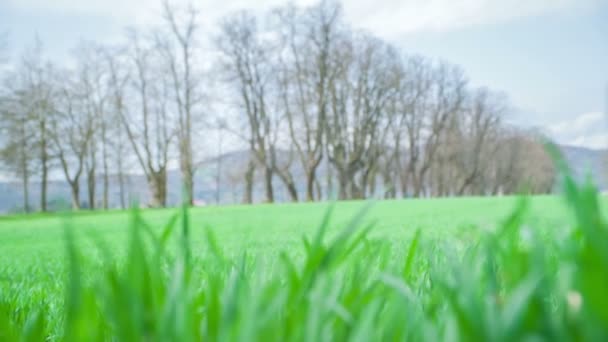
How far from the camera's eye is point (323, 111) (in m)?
43.3

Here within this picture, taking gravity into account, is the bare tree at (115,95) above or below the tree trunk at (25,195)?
above

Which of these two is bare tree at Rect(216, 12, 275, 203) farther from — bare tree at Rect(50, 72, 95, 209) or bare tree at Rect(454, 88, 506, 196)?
bare tree at Rect(454, 88, 506, 196)

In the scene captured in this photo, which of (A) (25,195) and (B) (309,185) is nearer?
(A) (25,195)

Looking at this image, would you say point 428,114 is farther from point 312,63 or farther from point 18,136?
point 18,136

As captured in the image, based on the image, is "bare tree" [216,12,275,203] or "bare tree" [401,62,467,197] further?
"bare tree" [401,62,467,197]

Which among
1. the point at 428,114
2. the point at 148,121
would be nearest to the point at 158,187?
the point at 148,121

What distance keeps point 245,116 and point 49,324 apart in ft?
141

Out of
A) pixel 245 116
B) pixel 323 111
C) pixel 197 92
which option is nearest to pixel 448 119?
pixel 323 111

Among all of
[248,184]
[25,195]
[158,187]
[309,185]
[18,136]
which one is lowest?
[309,185]

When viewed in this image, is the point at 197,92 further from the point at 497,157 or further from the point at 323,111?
the point at 497,157

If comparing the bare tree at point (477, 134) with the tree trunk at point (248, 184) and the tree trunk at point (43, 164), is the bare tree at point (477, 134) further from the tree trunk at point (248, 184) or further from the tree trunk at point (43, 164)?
the tree trunk at point (43, 164)

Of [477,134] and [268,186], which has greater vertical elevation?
[477,134]

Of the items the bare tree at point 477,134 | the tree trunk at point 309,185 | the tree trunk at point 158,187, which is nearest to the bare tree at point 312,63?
the tree trunk at point 309,185

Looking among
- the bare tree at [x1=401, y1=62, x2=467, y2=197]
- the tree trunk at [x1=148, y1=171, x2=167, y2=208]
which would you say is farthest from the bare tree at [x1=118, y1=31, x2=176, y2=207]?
the bare tree at [x1=401, y1=62, x2=467, y2=197]
